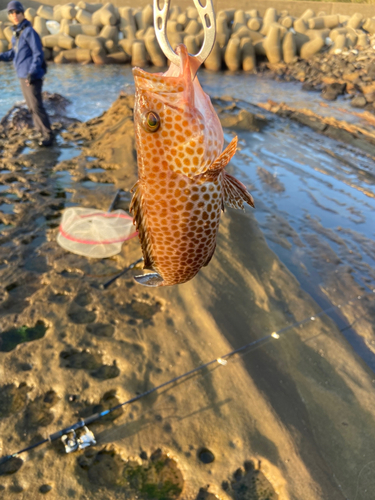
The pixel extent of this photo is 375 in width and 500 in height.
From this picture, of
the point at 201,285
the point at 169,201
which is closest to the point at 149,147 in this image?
the point at 169,201

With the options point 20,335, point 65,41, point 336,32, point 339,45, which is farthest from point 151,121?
point 336,32

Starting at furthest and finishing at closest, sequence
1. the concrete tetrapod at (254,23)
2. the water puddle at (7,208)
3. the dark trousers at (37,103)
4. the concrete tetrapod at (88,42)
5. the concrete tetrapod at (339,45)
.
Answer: the concrete tetrapod at (254,23), the concrete tetrapod at (339,45), the concrete tetrapod at (88,42), the dark trousers at (37,103), the water puddle at (7,208)

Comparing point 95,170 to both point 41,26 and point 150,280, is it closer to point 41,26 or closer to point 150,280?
point 150,280

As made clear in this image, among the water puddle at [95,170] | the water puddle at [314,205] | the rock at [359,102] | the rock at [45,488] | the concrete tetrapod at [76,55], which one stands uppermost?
the concrete tetrapod at [76,55]

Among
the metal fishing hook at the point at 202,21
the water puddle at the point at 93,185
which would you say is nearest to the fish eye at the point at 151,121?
the metal fishing hook at the point at 202,21

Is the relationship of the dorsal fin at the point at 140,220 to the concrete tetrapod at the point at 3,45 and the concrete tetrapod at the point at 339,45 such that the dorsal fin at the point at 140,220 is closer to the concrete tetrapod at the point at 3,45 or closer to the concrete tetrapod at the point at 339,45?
the concrete tetrapod at the point at 339,45

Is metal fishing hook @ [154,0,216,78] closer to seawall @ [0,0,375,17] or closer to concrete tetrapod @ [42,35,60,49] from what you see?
concrete tetrapod @ [42,35,60,49]
